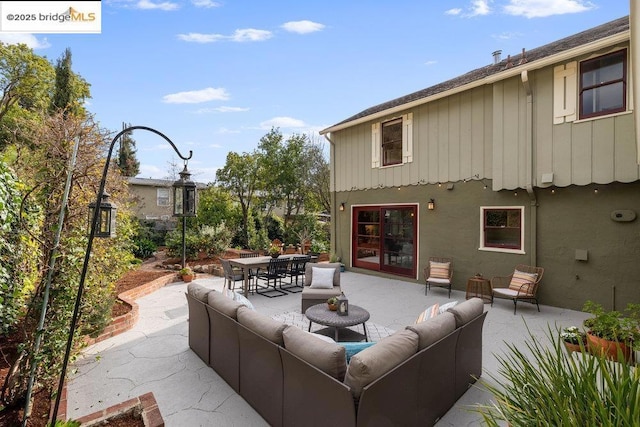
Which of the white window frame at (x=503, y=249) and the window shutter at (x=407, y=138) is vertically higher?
the window shutter at (x=407, y=138)

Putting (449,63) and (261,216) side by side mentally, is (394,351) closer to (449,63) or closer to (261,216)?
(449,63)

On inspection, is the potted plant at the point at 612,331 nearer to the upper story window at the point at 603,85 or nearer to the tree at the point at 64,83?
the upper story window at the point at 603,85

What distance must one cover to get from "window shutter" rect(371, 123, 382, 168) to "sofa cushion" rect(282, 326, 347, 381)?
7.89 metres

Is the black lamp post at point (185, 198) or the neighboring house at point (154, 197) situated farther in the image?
the neighboring house at point (154, 197)

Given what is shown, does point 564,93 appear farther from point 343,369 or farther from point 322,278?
point 343,369

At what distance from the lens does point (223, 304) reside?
3564 millimetres

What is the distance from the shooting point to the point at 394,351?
91.6 inches

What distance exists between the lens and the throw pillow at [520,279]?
20.5ft

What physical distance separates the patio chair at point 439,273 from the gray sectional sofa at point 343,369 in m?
3.99

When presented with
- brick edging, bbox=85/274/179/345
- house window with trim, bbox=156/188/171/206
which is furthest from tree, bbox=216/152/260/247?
brick edging, bbox=85/274/179/345

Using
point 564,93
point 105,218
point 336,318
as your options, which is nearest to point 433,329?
point 336,318

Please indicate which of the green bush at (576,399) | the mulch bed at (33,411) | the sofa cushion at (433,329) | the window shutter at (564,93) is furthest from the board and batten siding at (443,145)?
the mulch bed at (33,411)

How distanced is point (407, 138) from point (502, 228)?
3677mm

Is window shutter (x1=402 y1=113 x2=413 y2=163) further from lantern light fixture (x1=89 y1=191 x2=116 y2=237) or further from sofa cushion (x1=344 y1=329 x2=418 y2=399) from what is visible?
lantern light fixture (x1=89 y1=191 x2=116 y2=237)
